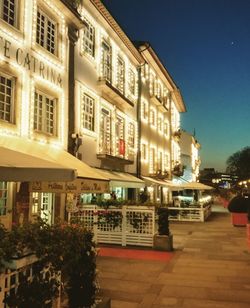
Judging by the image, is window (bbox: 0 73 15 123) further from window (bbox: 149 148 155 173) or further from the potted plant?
window (bbox: 149 148 155 173)

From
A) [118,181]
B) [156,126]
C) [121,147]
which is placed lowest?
[118,181]

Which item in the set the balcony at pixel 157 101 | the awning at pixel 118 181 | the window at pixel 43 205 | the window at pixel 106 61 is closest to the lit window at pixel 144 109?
the balcony at pixel 157 101

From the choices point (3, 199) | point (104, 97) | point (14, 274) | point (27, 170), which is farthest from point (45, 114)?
point (14, 274)

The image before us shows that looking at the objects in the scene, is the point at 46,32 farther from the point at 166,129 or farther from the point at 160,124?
the point at 166,129

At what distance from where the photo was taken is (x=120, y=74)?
72.6 feet

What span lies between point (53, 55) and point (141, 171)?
13.3 m

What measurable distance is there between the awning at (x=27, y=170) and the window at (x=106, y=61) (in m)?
12.9

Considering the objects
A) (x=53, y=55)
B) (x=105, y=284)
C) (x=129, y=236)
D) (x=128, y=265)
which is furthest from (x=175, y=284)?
(x=53, y=55)

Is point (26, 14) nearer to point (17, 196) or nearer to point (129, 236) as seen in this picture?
point (17, 196)

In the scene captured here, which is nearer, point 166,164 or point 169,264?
point 169,264

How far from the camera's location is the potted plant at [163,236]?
1310 centimetres

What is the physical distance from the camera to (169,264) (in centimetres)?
1071

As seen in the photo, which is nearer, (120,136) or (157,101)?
(120,136)

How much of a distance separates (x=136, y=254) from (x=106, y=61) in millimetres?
11385
